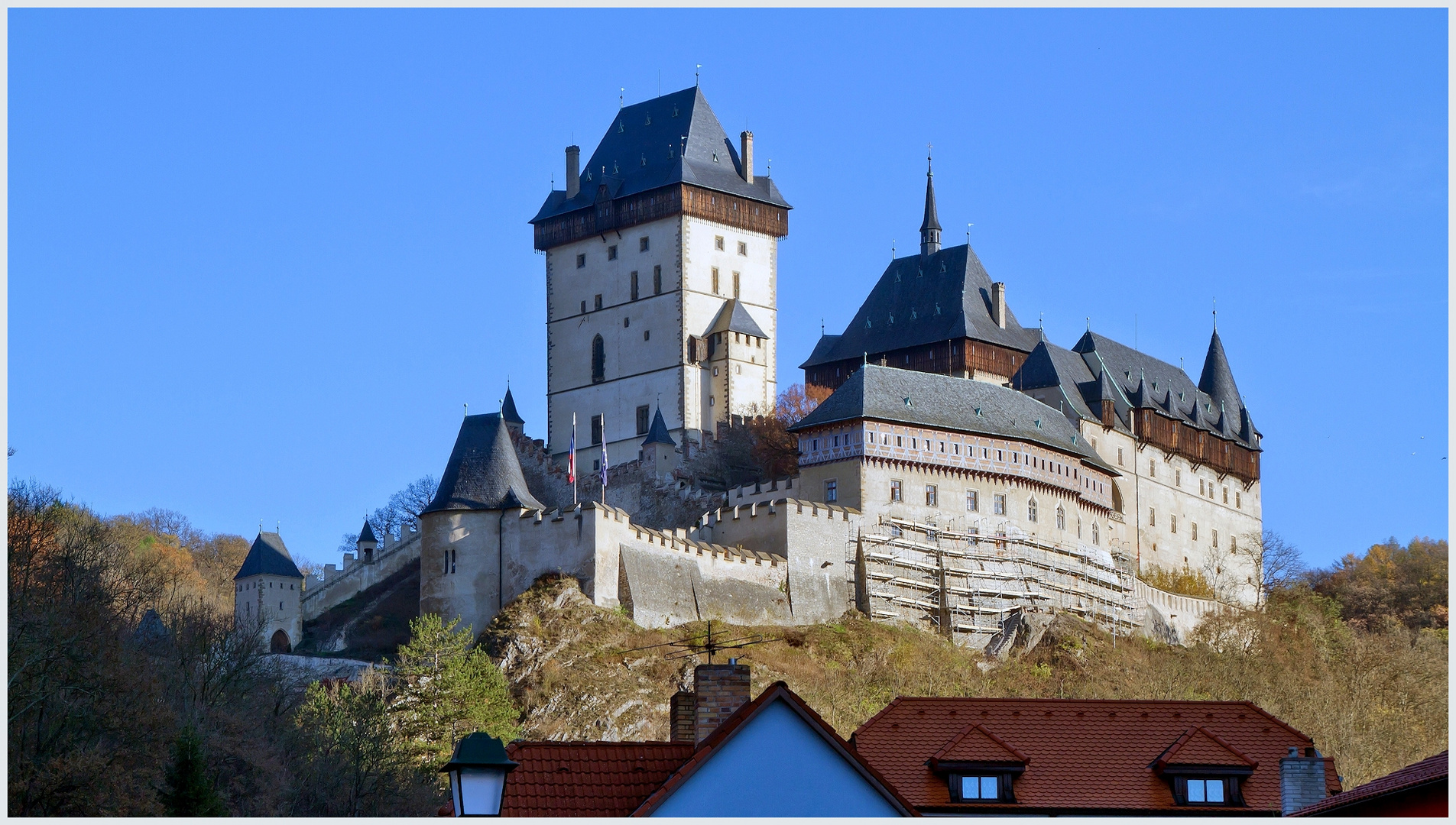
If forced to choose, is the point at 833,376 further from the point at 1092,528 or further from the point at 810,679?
the point at 810,679

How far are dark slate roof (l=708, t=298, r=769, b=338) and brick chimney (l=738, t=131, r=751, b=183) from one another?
5.16 metres

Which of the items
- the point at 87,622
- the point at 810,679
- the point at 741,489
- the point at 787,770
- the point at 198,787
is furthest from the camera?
the point at 741,489

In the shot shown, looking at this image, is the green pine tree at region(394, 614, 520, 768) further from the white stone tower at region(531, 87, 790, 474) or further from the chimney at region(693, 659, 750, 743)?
the chimney at region(693, 659, 750, 743)

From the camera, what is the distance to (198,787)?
35938 mm

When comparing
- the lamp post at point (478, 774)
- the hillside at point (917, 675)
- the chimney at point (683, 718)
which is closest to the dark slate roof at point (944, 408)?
the hillside at point (917, 675)

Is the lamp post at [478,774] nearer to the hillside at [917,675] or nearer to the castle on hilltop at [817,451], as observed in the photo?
the hillside at [917,675]

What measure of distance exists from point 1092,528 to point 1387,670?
33.7 ft

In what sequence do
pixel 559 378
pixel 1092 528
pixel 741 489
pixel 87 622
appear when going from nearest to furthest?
1. pixel 87 622
2. pixel 741 489
3. pixel 1092 528
4. pixel 559 378

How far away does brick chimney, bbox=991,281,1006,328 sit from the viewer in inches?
3361

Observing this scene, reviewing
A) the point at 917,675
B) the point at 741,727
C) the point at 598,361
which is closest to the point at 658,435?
the point at 598,361

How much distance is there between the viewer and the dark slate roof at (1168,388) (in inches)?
Answer: 3406

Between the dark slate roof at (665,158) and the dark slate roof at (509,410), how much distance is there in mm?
6626

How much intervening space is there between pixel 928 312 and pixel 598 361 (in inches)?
469

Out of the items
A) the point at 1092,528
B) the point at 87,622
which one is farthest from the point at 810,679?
the point at 87,622
